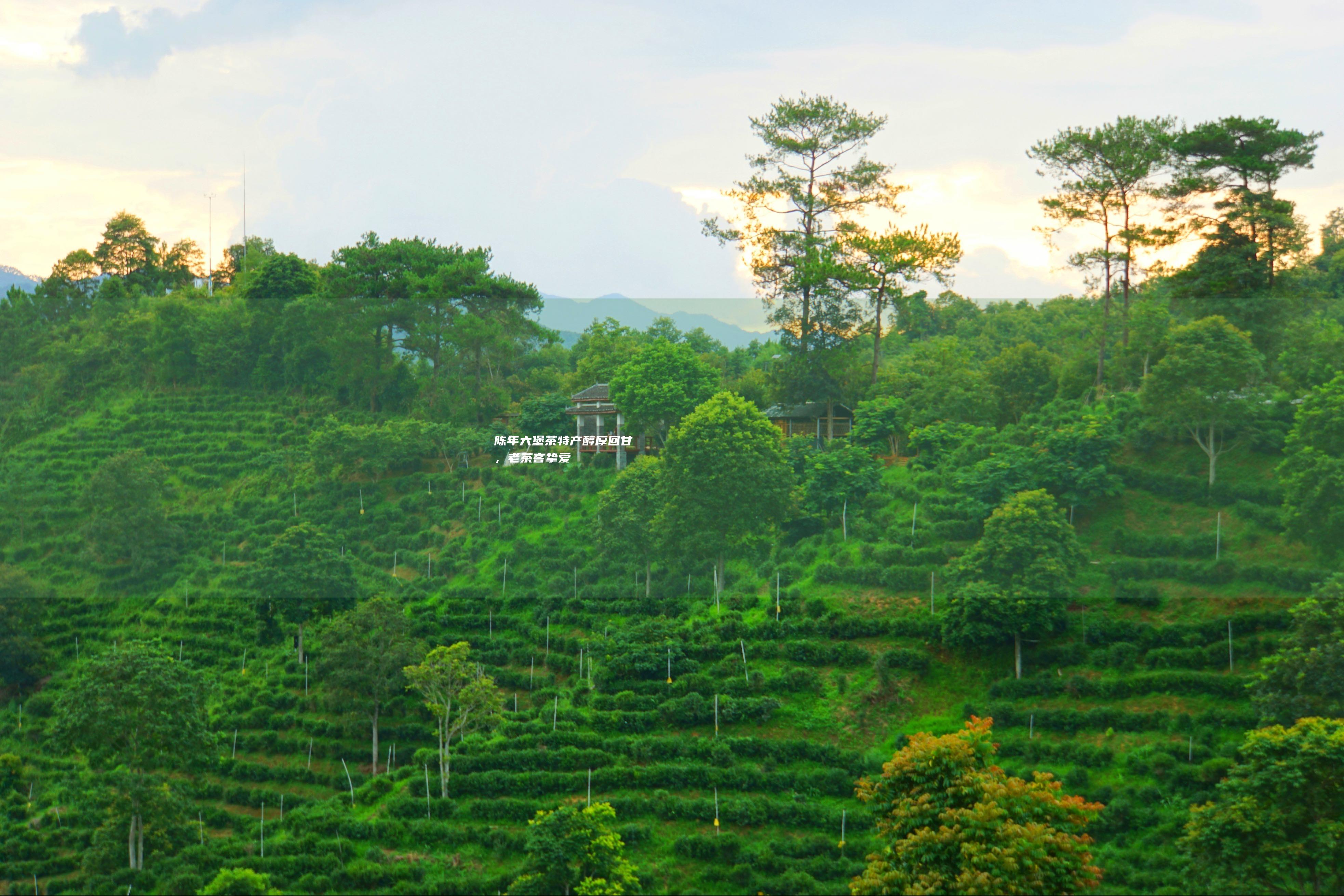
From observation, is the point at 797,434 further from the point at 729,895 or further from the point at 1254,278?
the point at 729,895

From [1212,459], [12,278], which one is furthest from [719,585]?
[12,278]

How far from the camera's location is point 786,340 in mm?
26078

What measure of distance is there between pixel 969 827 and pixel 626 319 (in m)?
28.6

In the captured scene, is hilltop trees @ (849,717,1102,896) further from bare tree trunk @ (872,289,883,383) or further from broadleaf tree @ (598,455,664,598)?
bare tree trunk @ (872,289,883,383)

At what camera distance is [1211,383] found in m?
19.3

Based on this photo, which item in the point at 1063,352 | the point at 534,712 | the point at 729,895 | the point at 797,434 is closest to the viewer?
the point at 729,895

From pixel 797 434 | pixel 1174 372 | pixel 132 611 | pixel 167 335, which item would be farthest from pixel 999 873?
pixel 167 335

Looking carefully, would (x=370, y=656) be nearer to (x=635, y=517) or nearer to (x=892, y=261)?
(x=635, y=517)

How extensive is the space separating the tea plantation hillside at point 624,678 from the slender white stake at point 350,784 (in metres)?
0.10

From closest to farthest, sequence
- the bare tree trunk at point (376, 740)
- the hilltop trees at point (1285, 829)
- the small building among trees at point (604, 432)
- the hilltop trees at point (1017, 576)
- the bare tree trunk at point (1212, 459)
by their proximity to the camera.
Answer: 1. the hilltop trees at point (1285, 829)
2. the hilltop trees at point (1017, 576)
3. the bare tree trunk at point (376, 740)
4. the bare tree trunk at point (1212, 459)
5. the small building among trees at point (604, 432)

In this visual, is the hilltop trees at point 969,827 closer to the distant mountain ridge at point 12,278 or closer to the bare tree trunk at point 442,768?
the bare tree trunk at point 442,768

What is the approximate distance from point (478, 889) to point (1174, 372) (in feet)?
49.2

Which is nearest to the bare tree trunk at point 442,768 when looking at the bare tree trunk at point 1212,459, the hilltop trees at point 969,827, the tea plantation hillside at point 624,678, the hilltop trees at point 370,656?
the tea plantation hillside at point 624,678

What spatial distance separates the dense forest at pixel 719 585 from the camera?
1462cm
